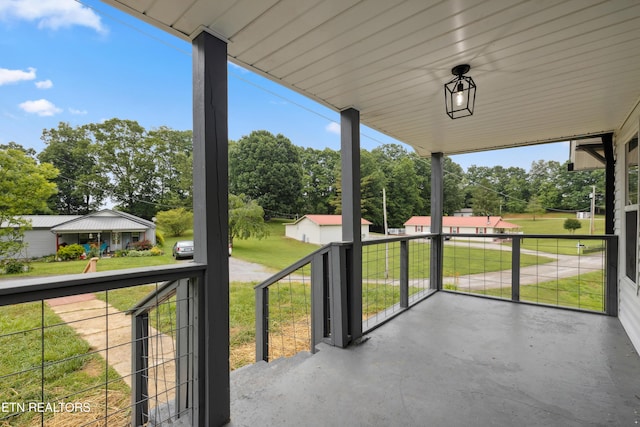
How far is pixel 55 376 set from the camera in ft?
8.96

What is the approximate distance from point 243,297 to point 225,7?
18.3ft

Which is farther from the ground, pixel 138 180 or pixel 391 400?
Result: pixel 138 180

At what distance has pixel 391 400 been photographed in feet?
5.18

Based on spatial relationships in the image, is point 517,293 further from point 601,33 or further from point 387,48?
point 387,48

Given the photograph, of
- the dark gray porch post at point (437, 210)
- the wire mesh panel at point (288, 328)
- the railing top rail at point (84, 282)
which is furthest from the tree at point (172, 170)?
the dark gray porch post at point (437, 210)

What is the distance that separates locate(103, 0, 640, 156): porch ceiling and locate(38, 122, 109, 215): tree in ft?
11.6

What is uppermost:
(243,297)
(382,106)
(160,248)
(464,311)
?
(382,106)

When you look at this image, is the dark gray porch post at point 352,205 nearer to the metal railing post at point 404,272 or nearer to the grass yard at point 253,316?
the grass yard at point 253,316

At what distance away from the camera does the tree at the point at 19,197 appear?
376 cm

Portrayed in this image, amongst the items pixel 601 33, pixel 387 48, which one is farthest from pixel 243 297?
pixel 601 33

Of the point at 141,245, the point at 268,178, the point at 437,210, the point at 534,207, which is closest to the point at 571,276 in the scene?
the point at 534,207

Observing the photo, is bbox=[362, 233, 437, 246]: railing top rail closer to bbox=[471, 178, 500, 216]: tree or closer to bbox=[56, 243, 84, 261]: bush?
bbox=[56, 243, 84, 261]: bush

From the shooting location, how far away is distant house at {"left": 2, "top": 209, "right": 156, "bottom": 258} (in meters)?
3.67

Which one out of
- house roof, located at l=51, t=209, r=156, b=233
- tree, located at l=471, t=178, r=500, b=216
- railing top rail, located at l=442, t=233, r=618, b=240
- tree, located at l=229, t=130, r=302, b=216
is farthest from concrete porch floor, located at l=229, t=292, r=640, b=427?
tree, located at l=471, t=178, r=500, b=216
